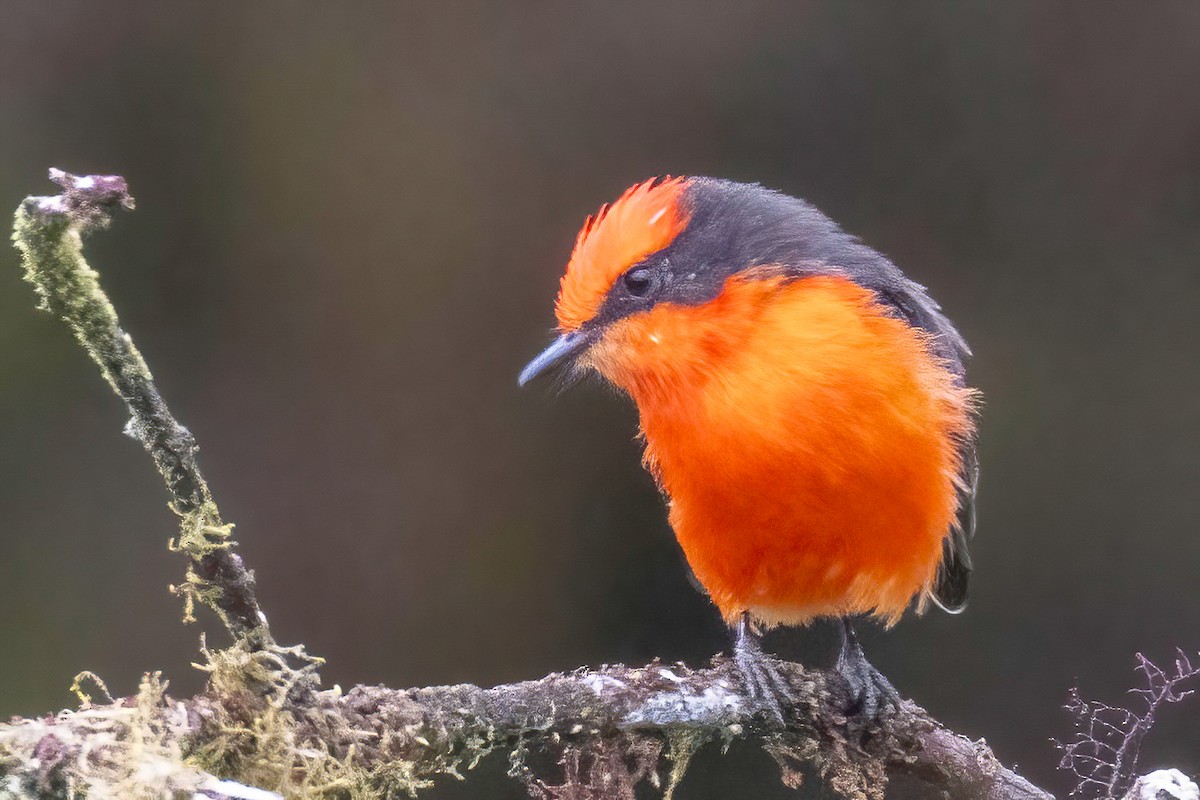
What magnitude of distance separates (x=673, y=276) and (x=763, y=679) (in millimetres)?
830

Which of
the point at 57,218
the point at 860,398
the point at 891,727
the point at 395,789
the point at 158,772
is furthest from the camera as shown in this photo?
the point at 891,727

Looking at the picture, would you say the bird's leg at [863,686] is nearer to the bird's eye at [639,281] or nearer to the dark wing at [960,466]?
the dark wing at [960,466]

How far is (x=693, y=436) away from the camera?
220 cm

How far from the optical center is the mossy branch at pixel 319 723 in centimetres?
109

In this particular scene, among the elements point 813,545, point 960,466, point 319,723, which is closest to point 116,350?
point 319,723

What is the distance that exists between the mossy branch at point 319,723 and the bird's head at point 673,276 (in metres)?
0.63

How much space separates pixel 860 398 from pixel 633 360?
1.49 feet

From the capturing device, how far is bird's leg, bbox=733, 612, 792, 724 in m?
2.23

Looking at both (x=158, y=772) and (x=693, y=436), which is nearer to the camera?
(x=158, y=772)

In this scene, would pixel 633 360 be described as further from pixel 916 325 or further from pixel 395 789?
pixel 395 789

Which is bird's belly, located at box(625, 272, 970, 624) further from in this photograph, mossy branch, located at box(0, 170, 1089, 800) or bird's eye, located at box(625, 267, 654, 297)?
mossy branch, located at box(0, 170, 1089, 800)

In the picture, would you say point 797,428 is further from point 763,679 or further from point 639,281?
point 763,679

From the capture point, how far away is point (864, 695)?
234cm

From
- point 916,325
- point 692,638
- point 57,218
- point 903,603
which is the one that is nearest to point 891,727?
point 903,603
